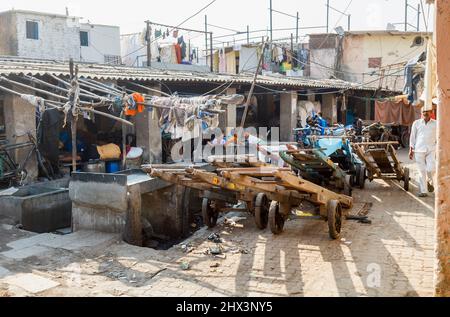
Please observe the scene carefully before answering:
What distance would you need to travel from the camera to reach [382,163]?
11414 mm

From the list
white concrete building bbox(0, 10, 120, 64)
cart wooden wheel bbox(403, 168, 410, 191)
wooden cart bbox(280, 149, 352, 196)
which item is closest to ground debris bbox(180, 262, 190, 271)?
wooden cart bbox(280, 149, 352, 196)

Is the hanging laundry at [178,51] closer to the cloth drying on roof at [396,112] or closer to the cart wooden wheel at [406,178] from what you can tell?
the cloth drying on roof at [396,112]

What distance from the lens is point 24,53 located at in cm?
2534

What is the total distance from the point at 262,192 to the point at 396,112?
638 inches

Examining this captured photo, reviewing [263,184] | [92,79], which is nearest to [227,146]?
[263,184]

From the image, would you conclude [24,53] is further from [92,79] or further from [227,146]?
[227,146]

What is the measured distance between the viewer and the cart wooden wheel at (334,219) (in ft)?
24.5

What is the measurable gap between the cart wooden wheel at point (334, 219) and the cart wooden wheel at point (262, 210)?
121cm

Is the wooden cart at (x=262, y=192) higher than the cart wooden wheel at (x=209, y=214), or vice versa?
the wooden cart at (x=262, y=192)

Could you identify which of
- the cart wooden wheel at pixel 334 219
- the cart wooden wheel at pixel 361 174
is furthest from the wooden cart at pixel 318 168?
the cart wooden wheel at pixel 334 219

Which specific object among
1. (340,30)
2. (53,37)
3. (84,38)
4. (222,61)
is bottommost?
(222,61)

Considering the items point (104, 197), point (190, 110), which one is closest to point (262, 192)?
point (190, 110)

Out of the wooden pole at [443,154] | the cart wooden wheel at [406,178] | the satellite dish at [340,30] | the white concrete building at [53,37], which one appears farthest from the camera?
the satellite dish at [340,30]

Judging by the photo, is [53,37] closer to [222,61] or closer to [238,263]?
[222,61]
